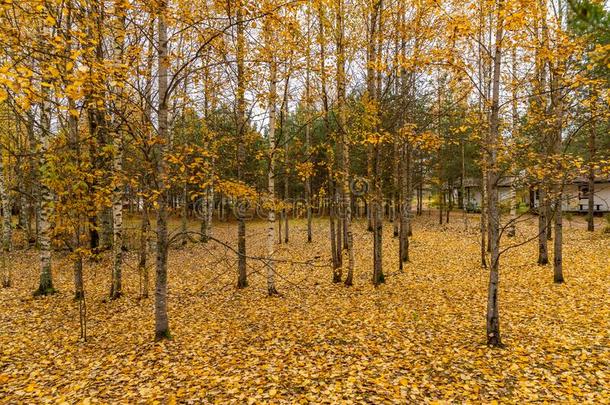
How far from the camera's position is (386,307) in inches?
364

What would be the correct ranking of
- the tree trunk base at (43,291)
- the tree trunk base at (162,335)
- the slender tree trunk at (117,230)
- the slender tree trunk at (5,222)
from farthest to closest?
the slender tree trunk at (5,222) → the tree trunk base at (43,291) → the slender tree trunk at (117,230) → the tree trunk base at (162,335)

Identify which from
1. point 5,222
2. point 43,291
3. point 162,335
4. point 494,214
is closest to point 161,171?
point 162,335

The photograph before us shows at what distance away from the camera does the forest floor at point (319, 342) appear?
5277 mm

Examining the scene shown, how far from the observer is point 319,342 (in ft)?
23.1

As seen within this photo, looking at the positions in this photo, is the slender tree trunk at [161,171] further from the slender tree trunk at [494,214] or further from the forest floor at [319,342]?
the slender tree trunk at [494,214]

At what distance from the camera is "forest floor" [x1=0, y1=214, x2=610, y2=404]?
5.28m

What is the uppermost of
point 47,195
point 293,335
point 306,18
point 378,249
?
point 306,18

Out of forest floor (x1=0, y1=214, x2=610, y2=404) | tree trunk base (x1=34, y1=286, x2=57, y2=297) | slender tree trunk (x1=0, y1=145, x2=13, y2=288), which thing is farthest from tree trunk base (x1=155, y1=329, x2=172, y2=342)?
slender tree trunk (x1=0, y1=145, x2=13, y2=288)

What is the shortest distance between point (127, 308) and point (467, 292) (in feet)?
32.2

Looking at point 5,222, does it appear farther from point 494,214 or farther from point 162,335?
point 494,214

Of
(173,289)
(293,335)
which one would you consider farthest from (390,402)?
(173,289)

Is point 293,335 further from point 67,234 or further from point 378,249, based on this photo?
point 67,234

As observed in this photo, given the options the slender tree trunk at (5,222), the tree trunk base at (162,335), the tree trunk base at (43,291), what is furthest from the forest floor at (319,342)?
the slender tree trunk at (5,222)

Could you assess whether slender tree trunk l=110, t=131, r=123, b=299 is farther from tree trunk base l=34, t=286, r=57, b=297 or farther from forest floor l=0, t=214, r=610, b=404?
tree trunk base l=34, t=286, r=57, b=297
